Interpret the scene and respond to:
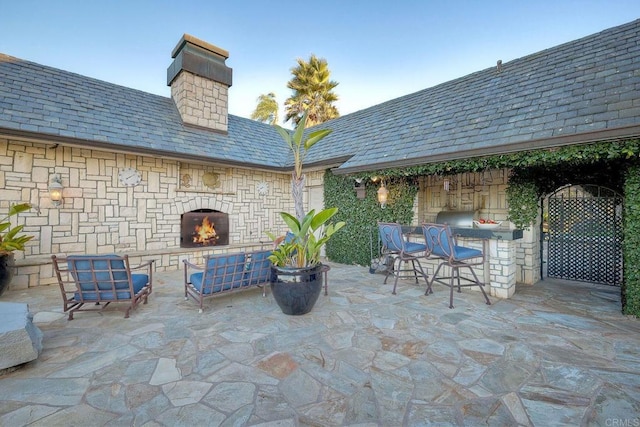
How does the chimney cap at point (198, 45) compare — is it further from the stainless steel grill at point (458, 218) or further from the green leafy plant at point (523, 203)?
the green leafy plant at point (523, 203)

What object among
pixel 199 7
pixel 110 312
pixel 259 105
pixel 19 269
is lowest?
pixel 110 312

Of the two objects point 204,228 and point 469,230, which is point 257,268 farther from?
point 469,230

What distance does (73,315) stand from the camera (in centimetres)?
394

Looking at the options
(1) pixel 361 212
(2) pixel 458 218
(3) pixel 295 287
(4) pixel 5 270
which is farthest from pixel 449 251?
(4) pixel 5 270

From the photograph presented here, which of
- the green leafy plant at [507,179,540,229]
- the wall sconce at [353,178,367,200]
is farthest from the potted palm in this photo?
the green leafy plant at [507,179,540,229]

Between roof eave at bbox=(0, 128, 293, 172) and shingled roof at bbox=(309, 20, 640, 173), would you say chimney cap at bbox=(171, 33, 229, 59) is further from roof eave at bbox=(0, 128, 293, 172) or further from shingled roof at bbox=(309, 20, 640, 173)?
shingled roof at bbox=(309, 20, 640, 173)

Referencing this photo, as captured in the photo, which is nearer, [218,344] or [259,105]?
[218,344]

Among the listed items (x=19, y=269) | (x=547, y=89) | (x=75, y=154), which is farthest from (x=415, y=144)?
(x=19, y=269)

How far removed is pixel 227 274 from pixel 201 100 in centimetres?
651

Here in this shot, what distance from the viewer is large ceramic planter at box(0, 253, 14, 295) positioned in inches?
184

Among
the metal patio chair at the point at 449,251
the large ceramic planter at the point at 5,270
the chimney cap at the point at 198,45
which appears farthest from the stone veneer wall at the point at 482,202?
the large ceramic planter at the point at 5,270

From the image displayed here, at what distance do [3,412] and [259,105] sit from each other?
20.0 meters

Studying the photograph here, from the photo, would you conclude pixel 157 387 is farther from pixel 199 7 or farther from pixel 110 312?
pixel 199 7

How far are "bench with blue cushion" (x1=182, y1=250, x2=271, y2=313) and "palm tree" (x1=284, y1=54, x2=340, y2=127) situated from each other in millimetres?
14193
